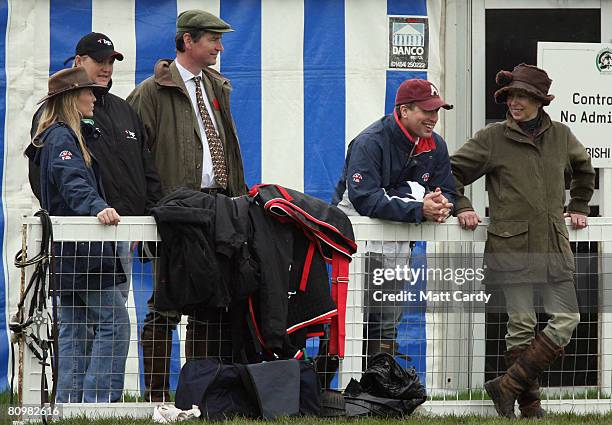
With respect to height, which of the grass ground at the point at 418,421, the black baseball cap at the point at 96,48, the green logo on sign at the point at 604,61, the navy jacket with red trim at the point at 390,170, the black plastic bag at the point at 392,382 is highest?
the green logo on sign at the point at 604,61

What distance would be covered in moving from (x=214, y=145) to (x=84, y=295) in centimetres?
116

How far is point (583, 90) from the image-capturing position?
8422 millimetres

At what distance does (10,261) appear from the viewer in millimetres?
8219

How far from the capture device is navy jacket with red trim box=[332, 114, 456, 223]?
6.67 meters

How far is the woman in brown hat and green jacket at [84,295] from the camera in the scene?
6.36 m

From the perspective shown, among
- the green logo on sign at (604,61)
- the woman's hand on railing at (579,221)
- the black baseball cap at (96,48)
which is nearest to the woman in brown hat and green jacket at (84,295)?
the black baseball cap at (96,48)

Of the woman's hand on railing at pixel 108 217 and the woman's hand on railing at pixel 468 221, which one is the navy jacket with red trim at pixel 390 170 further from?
the woman's hand on railing at pixel 108 217

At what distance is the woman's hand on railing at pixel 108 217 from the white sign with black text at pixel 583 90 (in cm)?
324

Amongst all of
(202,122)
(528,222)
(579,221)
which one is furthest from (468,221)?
(202,122)

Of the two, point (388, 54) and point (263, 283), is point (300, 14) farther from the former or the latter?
point (263, 283)

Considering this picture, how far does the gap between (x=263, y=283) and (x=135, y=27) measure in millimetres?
2761

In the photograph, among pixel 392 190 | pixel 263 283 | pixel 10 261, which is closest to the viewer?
pixel 263 283

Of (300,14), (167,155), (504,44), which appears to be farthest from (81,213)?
(504,44)

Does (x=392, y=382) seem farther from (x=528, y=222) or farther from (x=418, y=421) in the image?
(x=528, y=222)
